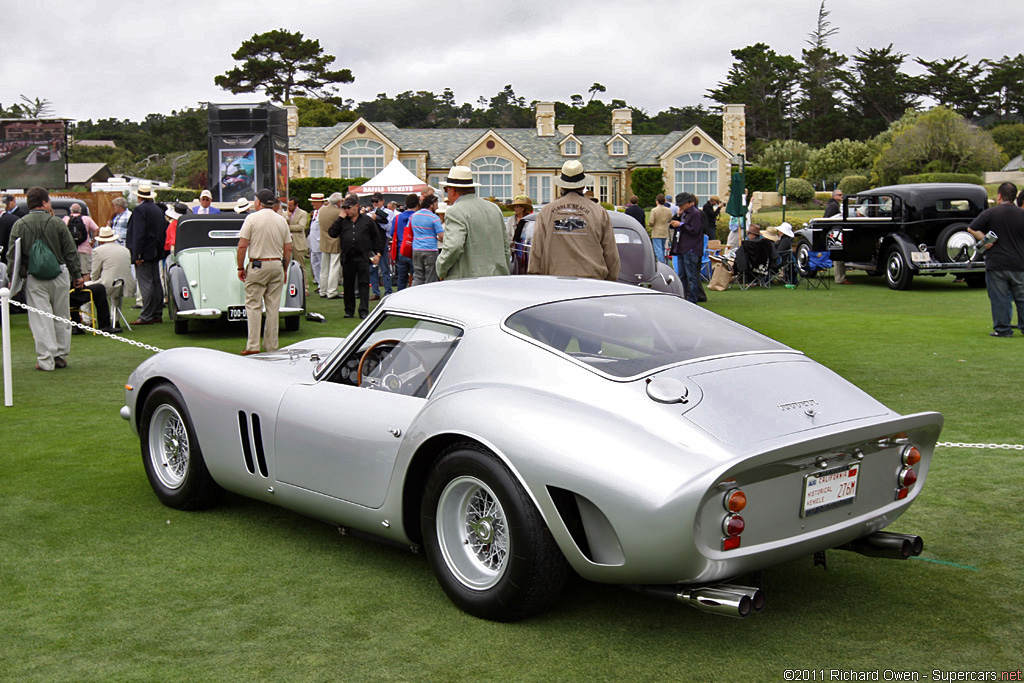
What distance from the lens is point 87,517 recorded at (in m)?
5.32

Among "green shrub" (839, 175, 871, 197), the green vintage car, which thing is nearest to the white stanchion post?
the green vintage car

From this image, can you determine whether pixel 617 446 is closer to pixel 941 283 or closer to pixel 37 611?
pixel 37 611

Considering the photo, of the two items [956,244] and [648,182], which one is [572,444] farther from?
[648,182]

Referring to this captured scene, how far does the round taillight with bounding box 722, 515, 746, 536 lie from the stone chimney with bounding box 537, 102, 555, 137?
213ft

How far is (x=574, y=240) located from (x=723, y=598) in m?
5.05

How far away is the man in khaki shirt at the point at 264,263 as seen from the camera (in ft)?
36.3

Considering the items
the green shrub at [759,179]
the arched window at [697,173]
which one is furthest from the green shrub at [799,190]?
the arched window at [697,173]

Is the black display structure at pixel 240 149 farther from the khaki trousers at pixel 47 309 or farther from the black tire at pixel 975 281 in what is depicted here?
the black tire at pixel 975 281

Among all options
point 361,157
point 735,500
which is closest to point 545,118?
point 361,157

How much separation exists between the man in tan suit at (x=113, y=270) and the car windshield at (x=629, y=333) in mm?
10558

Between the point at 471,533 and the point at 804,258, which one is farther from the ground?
the point at 804,258

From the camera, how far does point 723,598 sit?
11.0 feet

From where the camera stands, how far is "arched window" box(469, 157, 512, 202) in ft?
207

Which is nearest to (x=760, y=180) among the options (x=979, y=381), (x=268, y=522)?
(x=979, y=381)
